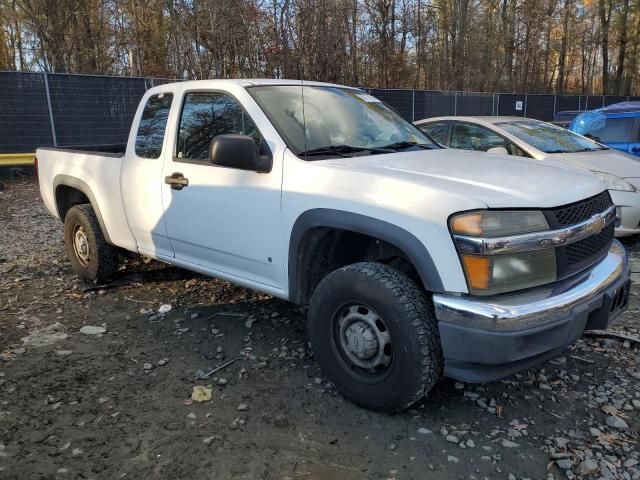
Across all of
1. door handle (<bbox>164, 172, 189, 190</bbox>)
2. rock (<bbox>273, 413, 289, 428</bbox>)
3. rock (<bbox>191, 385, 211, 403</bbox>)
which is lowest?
rock (<bbox>273, 413, 289, 428</bbox>)

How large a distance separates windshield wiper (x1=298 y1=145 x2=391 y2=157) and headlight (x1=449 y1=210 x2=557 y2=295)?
44.6 inches

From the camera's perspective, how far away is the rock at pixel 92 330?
4168 millimetres

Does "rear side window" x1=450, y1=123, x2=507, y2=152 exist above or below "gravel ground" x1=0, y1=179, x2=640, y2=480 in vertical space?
above

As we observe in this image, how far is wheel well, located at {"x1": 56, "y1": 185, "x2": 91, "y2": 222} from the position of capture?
5508mm

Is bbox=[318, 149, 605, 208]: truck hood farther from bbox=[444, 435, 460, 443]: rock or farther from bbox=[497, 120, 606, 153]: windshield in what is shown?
bbox=[497, 120, 606, 153]: windshield

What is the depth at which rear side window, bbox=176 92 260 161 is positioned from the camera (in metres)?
3.73

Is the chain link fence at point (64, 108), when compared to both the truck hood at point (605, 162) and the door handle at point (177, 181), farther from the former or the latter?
the truck hood at point (605, 162)

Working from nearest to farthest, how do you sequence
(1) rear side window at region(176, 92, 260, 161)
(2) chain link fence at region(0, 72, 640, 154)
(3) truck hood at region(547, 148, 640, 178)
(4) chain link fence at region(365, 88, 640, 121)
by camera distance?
(1) rear side window at region(176, 92, 260, 161), (3) truck hood at region(547, 148, 640, 178), (2) chain link fence at region(0, 72, 640, 154), (4) chain link fence at region(365, 88, 640, 121)

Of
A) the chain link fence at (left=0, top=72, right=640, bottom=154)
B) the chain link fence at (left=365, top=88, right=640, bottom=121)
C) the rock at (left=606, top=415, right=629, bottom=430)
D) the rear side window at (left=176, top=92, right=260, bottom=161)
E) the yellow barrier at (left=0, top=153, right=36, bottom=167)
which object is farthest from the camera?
the chain link fence at (left=365, top=88, right=640, bottom=121)

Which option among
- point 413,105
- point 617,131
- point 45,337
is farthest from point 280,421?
point 413,105

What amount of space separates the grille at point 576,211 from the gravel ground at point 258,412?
1052 millimetres

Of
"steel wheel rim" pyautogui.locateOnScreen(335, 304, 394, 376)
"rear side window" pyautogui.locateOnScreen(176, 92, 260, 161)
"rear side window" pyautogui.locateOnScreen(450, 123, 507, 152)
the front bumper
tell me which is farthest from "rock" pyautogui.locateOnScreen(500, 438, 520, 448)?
"rear side window" pyautogui.locateOnScreen(450, 123, 507, 152)

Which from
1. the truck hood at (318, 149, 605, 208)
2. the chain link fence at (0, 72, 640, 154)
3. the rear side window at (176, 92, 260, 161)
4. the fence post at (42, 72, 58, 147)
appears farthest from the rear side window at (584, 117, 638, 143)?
the fence post at (42, 72, 58, 147)

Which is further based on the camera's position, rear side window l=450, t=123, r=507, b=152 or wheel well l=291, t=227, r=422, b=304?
rear side window l=450, t=123, r=507, b=152
